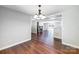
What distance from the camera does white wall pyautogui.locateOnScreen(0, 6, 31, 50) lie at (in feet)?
8.32

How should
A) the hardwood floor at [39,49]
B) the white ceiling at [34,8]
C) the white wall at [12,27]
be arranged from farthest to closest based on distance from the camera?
the white wall at [12,27]
the white ceiling at [34,8]
the hardwood floor at [39,49]

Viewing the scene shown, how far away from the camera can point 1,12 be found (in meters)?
2.48

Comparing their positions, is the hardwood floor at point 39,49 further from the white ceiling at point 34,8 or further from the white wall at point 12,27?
the white ceiling at point 34,8

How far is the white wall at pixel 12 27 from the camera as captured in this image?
254cm

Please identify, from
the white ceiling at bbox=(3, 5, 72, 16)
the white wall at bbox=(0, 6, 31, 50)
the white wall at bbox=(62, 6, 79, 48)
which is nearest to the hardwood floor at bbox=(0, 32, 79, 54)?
the white wall at bbox=(62, 6, 79, 48)

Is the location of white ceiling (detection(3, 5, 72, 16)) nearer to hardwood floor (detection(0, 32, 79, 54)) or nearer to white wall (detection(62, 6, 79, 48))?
white wall (detection(62, 6, 79, 48))

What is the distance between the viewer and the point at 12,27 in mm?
2980

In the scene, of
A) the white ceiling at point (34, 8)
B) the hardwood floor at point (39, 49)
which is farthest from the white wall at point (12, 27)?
the hardwood floor at point (39, 49)

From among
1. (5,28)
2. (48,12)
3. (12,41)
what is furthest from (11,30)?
(48,12)

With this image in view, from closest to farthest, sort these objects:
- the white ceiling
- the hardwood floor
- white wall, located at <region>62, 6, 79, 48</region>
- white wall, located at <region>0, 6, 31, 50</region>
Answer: the hardwood floor → the white ceiling → white wall, located at <region>62, 6, 79, 48</region> → white wall, located at <region>0, 6, 31, 50</region>

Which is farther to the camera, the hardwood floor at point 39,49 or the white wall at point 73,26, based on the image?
the white wall at point 73,26

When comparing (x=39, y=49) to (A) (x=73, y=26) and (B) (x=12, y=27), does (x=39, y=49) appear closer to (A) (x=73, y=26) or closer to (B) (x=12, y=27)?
(A) (x=73, y=26)

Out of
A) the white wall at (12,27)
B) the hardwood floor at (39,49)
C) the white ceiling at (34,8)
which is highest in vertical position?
the white ceiling at (34,8)
